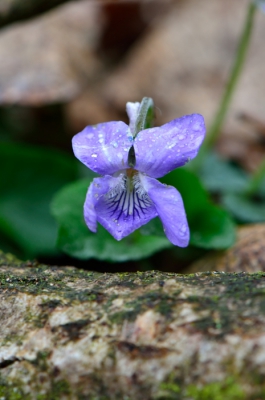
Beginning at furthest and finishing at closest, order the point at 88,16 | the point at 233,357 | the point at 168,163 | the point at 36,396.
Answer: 1. the point at 88,16
2. the point at 168,163
3. the point at 36,396
4. the point at 233,357

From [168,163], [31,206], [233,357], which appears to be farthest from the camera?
[31,206]

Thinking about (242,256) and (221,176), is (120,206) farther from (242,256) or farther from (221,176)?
(221,176)

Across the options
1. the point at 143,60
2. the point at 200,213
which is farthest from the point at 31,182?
the point at 143,60

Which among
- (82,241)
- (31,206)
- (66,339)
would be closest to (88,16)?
(31,206)

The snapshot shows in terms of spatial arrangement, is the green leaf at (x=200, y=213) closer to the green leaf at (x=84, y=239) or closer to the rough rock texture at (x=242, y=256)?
the rough rock texture at (x=242, y=256)

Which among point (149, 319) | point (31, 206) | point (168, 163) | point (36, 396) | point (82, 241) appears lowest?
point (31, 206)

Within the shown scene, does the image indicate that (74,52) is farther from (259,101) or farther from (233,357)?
(233,357)

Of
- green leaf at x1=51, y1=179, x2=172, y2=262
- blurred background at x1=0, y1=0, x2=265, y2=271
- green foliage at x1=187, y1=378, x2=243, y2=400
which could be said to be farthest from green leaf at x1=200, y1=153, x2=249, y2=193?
green foliage at x1=187, y1=378, x2=243, y2=400
